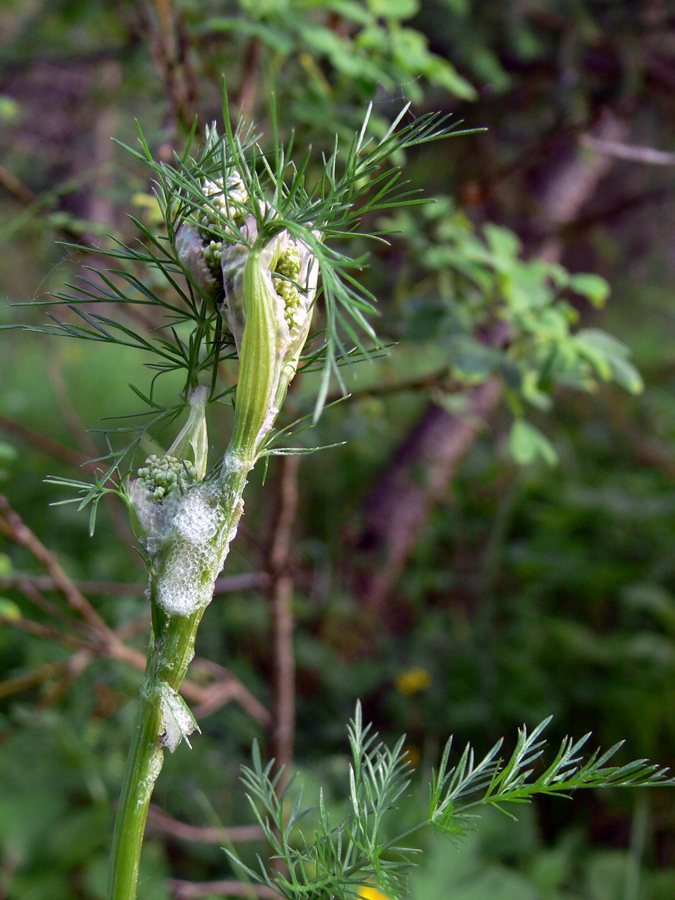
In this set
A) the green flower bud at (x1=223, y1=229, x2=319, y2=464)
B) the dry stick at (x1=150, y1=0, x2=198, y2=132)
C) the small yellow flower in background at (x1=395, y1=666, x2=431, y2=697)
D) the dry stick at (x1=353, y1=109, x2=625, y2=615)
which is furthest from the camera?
the dry stick at (x1=353, y1=109, x2=625, y2=615)

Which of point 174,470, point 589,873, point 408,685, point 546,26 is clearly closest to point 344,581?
point 408,685

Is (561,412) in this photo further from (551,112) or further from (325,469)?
(551,112)

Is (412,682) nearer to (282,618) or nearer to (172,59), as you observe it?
(282,618)

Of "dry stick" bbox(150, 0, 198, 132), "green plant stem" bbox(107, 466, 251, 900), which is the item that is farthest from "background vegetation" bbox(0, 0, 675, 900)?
"green plant stem" bbox(107, 466, 251, 900)

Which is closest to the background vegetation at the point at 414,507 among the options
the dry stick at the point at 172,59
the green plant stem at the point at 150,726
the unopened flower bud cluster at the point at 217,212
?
the dry stick at the point at 172,59

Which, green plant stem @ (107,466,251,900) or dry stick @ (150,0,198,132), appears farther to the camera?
dry stick @ (150,0,198,132)

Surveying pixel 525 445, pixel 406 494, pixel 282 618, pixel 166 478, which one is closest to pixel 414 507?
pixel 406 494

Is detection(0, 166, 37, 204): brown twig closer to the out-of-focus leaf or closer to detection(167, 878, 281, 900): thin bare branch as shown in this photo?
the out-of-focus leaf

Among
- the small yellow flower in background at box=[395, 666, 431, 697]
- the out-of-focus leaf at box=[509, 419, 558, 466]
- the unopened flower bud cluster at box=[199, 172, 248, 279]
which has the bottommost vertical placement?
the small yellow flower in background at box=[395, 666, 431, 697]
